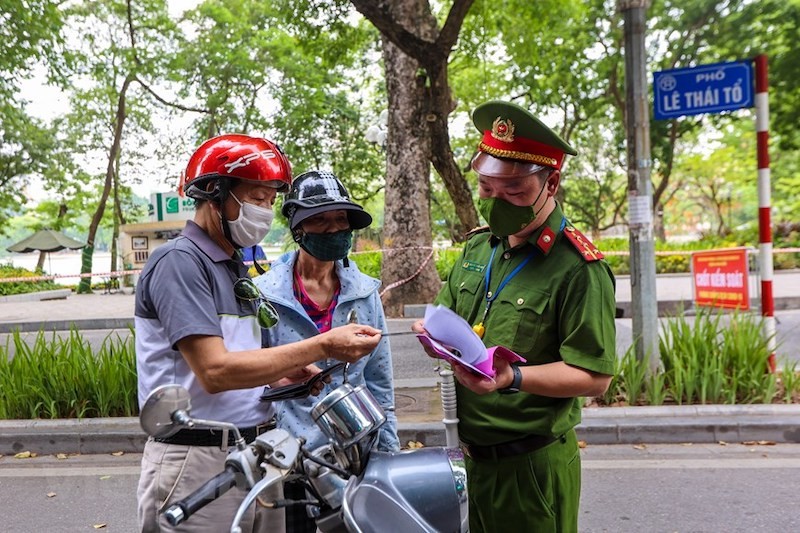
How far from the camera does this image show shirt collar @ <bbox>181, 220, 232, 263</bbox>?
1.85 metres

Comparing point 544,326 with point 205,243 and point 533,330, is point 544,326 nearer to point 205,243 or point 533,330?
point 533,330

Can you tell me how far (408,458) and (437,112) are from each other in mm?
8976

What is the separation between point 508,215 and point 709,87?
4.50m

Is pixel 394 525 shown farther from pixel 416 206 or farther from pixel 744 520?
pixel 416 206

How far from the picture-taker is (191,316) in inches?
65.7

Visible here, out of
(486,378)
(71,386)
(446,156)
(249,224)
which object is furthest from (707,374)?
(446,156)

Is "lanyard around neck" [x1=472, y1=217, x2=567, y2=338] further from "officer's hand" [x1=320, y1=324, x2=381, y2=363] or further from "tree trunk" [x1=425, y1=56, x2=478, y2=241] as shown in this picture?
"tree trunk" [x1=425, y1=56, x2=478, y2=241]

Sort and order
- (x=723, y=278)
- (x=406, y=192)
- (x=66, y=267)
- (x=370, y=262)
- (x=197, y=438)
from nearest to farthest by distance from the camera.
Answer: (x=197, y=438), (x=723, y=278), (x=406, y=192), (x=370, y=262), (x=66, y=267)

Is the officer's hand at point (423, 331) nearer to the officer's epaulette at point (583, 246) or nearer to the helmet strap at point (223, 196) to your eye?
the officer's epaulette at point (583, 246)

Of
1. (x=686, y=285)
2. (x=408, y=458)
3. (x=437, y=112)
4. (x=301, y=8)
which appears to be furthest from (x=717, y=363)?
(x=686, y=285)

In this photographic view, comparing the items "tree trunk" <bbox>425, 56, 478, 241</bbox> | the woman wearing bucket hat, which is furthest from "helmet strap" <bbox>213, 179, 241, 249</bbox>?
"tree trunk" <bbox>425, 56, 478, 241</bbox>

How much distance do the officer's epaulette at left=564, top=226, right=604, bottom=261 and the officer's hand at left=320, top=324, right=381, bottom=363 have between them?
642 millimetres

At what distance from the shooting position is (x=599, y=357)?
178 cm

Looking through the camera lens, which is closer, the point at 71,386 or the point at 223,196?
the point at 223,196
